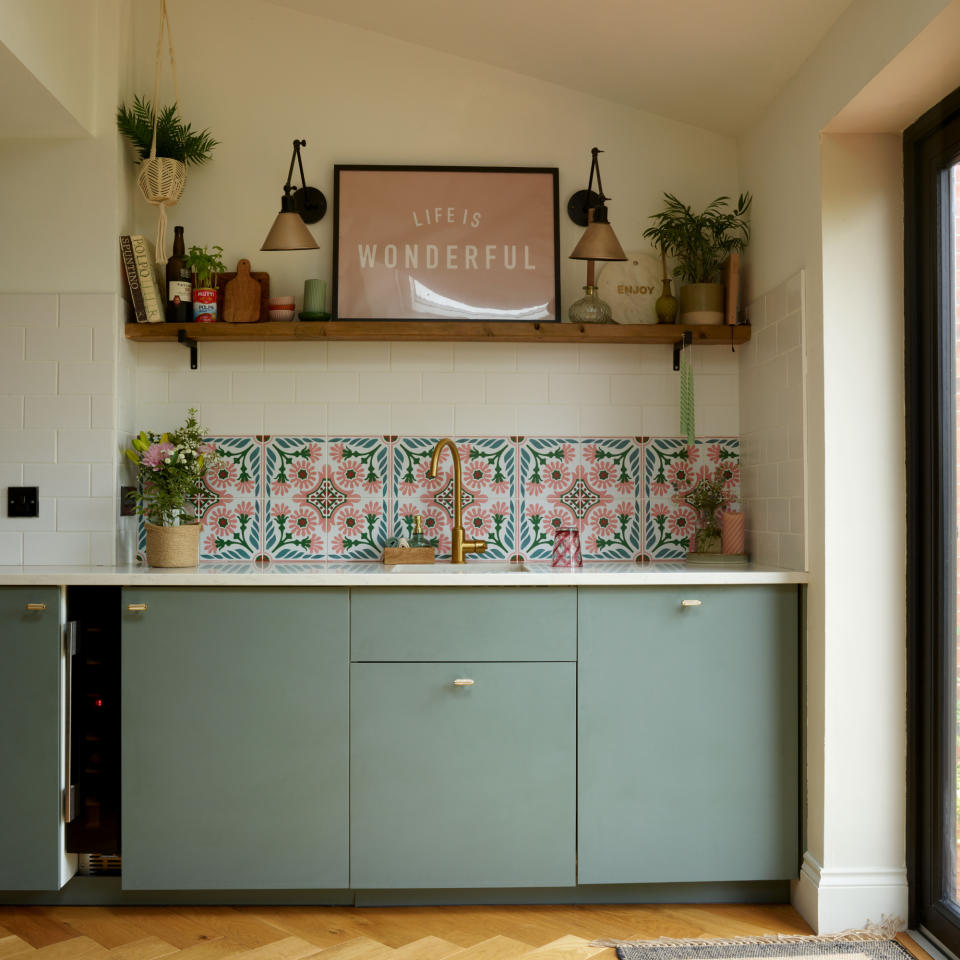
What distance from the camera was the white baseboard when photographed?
2.34 metres

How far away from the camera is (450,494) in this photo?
3.03m

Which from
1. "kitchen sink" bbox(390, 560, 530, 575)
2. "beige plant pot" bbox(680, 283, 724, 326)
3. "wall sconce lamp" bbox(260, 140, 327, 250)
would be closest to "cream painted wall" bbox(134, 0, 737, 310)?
"wall sconce lamp" bbox(260, 140, 327, 250)

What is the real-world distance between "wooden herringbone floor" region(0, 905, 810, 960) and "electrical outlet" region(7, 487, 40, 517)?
112 centimetres

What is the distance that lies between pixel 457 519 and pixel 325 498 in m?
0.45

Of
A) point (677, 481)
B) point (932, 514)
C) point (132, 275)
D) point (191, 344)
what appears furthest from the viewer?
point (677, 481)

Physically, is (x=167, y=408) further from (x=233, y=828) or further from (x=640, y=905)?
(x=640, y=905)

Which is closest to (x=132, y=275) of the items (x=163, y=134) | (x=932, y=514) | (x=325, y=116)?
(x=163, y=134)

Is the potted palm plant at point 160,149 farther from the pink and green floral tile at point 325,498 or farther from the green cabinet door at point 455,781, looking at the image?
the green cabinet door at point 455,781

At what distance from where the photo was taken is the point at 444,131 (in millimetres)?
3027

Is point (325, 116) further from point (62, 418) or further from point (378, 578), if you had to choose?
point (378, 578)

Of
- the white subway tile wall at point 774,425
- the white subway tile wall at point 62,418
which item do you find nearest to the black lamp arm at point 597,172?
the white subway tile wall at point 774,425

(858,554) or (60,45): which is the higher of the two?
(60,45)

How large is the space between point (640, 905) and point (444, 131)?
2463mm

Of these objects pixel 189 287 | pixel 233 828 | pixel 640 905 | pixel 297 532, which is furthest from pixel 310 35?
pixel 640 905
